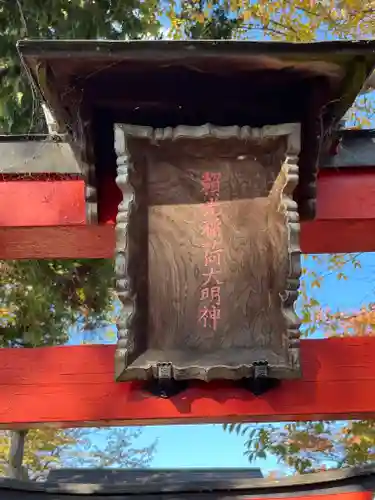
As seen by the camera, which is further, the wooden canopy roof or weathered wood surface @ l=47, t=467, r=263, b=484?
weathered wood surface @ l=47, t=467, r=263, b=484

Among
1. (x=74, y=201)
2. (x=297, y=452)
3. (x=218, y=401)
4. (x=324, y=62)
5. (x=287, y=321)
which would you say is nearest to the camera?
(x=324, y=62)

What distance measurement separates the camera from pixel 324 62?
1979mm

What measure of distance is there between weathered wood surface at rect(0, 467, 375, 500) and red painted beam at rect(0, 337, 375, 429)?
334 mm

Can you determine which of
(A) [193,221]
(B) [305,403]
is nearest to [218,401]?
(B) [305,403]

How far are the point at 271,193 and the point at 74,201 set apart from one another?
2.97ft

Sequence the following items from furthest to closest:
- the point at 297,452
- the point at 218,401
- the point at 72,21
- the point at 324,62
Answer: the point at 297,452 < the point at 72,21 < the point at 218,401 < the point at 324,62

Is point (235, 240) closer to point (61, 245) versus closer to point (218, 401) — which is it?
point (218, 401)

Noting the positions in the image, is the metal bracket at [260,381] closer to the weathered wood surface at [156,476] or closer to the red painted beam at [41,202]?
the weathered wood surface at [156,476]

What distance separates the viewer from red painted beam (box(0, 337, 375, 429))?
2.35m

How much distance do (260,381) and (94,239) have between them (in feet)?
3.34

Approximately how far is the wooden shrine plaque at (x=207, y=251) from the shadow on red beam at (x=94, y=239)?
508 mm

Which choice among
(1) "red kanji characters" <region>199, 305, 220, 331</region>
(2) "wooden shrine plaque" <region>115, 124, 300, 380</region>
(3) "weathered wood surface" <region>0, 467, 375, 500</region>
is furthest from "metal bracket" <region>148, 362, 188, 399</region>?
(3) "weathered wood surface" <region>0, 467, 375, 500</region>

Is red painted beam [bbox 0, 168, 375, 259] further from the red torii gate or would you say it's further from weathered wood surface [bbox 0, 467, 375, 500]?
weathered wood surface [bbox 0, 467, 375, 500]

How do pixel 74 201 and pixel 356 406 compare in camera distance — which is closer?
pixel 356 406
